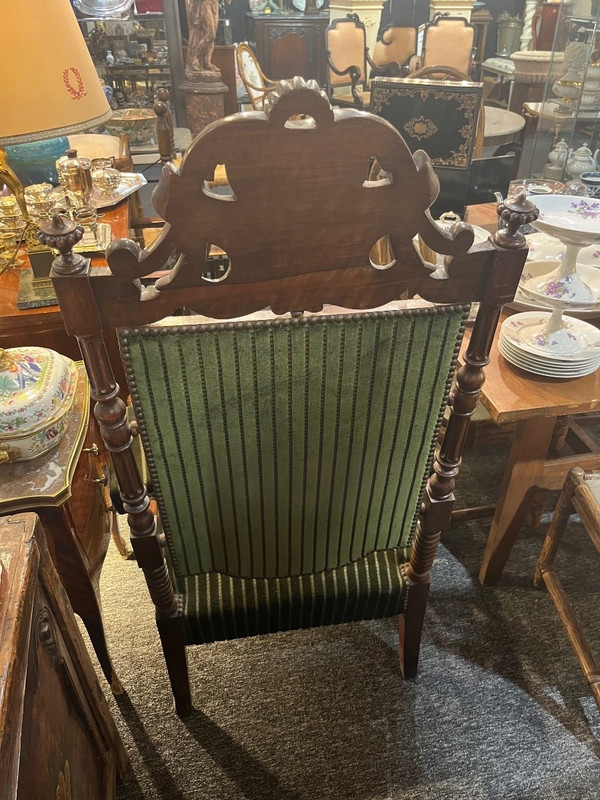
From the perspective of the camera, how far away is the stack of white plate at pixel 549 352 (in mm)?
1110

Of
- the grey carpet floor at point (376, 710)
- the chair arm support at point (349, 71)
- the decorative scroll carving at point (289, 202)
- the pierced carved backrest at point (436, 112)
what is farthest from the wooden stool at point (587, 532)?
the chair arm support at point (349, 71)

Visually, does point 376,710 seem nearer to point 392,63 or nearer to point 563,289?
point 563,289

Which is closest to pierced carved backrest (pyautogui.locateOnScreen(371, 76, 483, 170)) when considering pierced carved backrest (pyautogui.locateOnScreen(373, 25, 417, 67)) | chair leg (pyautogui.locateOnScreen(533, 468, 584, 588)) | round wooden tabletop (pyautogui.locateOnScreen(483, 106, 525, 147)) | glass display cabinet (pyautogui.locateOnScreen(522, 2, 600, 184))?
glass display cabinet (pyautogui.locateOnScreen(522, 2, 600, 184))

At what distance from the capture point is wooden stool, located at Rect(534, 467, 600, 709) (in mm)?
1123

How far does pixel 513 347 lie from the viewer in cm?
115

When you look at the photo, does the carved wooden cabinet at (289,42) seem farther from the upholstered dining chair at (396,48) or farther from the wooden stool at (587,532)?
the wooden stool at (587,532)

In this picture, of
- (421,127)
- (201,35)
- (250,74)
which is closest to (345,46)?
(250,74)

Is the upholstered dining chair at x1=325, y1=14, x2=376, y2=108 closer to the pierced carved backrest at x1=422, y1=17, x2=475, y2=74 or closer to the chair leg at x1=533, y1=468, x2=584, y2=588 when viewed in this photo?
the pierced carved backrest at x1=422, y1=17, x2=475, y2=74

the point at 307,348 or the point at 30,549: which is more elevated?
the point at 307,348

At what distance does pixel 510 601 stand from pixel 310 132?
4.19ft

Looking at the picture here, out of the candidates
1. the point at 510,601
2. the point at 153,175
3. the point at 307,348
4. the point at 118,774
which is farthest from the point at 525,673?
the point at 153,175

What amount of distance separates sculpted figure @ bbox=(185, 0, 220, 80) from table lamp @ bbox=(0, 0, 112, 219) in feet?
9.75

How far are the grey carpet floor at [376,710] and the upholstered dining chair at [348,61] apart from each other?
3.80m

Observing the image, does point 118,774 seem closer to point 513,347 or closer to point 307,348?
point 307,348
